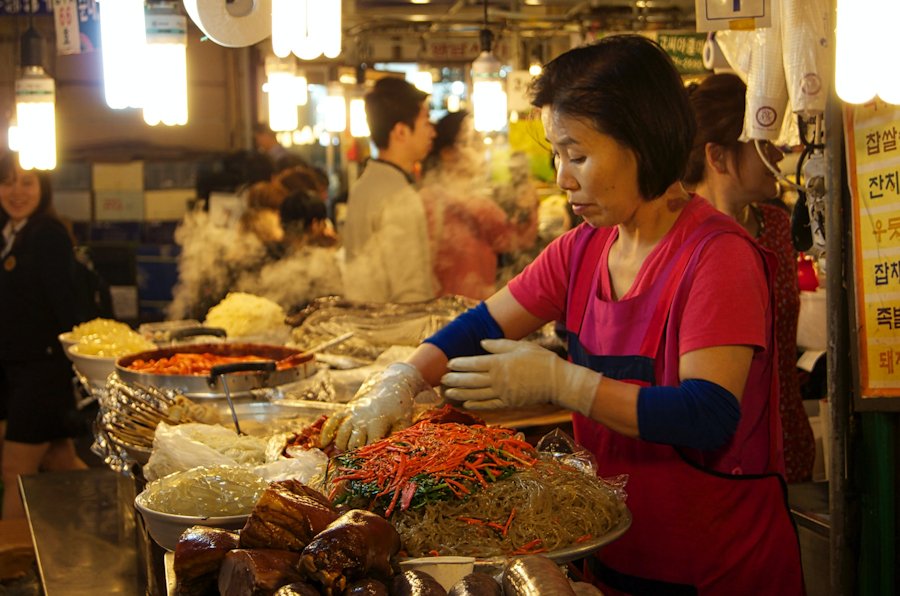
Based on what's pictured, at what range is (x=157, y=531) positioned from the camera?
1.95 metres

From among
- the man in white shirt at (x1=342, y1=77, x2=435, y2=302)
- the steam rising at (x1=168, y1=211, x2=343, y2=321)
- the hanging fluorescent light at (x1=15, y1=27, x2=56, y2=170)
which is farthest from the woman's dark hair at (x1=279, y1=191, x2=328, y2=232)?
the hanging fluorescent light at (x1=15, y1=27, x2=56, y2=170)

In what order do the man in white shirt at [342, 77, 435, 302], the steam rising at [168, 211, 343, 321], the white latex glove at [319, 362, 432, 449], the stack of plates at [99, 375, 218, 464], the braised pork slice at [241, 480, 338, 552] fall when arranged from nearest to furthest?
the braised pork slice at [241, 480, 338, 552] < the white latex glove at [319, 362, 432, 449] < the stack of plates at [99, 375, 218, 464] < the man in white shirt at [342, 77, 435, 302] < the steam rising at [168, 211, 343, 321]

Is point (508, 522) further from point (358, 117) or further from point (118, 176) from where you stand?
point (118, 176)

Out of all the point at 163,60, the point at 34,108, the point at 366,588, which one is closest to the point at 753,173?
the point at 163,60

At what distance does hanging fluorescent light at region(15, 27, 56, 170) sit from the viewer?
15.0 ft

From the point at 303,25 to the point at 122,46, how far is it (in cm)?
70

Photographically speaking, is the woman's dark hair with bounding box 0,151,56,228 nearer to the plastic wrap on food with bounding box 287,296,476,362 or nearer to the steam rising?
the steam rising

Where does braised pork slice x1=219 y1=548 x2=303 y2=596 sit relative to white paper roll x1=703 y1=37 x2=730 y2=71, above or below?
below

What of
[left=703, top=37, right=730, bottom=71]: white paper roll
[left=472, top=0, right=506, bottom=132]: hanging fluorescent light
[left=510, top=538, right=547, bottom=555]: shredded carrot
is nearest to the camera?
[left=510, top=538, right=547, bottom=555]: shredded carrot

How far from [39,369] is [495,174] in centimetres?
311

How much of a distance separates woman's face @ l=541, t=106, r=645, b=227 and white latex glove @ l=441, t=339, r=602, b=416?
1.19 ft

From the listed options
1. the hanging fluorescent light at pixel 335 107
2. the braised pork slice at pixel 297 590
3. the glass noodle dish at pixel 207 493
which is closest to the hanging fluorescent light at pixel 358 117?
the hanging fluorescent light at pixel 335 107

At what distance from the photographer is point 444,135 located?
637 centimetres

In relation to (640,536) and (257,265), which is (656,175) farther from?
(257,265)
